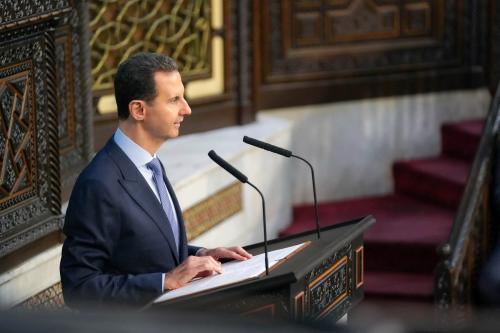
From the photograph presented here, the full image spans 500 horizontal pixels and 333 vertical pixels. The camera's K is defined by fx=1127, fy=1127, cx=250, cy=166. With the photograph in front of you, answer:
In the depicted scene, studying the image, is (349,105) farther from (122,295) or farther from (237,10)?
(122,295)

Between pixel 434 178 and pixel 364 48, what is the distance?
1.11 m

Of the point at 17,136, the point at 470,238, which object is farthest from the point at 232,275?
the point at 470,238

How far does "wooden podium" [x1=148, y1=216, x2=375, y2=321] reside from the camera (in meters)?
2.75

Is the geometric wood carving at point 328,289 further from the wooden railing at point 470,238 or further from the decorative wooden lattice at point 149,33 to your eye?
the decorative wooden lattice at point 149,33

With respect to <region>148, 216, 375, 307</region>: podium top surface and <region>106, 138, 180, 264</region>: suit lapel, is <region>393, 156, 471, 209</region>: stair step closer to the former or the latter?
A: <region>148, 216, 375, 307</region>: podium top surface

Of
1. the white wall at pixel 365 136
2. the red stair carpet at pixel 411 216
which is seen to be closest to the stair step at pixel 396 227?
the red stair carpet at pixel 411 216

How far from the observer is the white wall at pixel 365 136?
320 inches

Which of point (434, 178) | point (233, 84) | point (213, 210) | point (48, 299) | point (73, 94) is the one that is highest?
point (73, 94)

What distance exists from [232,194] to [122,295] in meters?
4.07

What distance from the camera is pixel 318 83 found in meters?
8.19

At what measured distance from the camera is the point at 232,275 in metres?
2.90

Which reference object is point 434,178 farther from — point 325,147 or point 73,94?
point 73,94

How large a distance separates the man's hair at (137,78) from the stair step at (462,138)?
5.40 meters

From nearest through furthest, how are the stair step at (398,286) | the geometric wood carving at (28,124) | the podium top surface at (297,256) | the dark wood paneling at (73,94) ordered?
1. the podium top surface at (297,256)
2. the geometric wood carving at (28,124)
3. the dark wood paneling at (73,94)
4. the stair step at (398,286)
